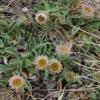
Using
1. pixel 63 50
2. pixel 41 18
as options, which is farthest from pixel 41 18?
pixel 63 50

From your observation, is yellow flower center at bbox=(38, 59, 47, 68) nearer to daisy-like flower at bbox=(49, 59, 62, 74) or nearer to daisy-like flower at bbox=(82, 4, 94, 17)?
daisy-like flower at bbox=(49, 59, 62, 74)

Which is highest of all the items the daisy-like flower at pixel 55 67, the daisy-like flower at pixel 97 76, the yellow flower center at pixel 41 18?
the yellow flower center at pixel 41 18

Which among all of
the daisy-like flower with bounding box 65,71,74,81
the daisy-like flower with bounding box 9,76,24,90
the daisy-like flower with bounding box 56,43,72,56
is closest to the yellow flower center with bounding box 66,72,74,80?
the daisy-like flower with bounding box 65,71,74,81

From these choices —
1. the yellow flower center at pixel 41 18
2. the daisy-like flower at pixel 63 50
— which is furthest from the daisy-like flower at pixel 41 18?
the daisy-like flower at pixel 63 50

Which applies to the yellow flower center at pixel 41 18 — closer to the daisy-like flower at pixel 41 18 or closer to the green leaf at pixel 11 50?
the daisy-like flower at pixel 41 18

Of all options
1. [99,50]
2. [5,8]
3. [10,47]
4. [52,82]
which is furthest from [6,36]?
[99,50]

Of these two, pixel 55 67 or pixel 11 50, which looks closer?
pixel 55 67

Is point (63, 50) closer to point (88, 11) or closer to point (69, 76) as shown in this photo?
point (69, 76)

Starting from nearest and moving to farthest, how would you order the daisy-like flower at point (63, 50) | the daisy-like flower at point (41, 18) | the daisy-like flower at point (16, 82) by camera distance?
the daisy-like flower at point (16, 82) → the daisy-like flower at point (63, 50) → the daisy-like flower at point (41, 18)

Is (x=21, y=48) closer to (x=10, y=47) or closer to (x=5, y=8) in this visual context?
(x=10, y=47)

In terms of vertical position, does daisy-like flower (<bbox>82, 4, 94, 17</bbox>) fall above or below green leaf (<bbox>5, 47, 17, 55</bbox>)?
above
